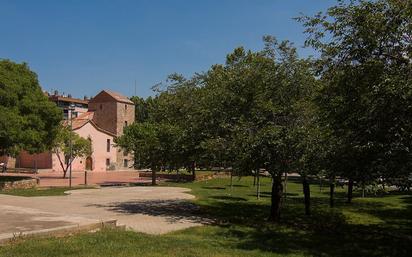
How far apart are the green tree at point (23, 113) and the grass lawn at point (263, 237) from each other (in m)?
11.4

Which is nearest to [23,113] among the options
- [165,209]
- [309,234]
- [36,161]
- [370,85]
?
[165,209]

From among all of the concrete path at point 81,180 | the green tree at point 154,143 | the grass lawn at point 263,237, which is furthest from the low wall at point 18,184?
the grass lawn at point 263,237

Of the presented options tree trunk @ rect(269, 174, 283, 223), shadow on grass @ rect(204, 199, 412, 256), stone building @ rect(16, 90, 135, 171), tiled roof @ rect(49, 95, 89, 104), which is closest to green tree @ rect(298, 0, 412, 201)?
shadow on grass @ rect(204, 199, 412, 256)

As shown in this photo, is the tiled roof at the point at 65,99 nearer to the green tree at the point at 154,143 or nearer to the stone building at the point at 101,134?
the stone building at the point at 101,134

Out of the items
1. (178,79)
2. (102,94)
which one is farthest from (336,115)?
(102,94)

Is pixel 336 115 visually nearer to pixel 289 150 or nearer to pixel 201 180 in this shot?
pixel 289 150

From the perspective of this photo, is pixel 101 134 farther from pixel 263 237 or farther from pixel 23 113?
pixel 263 237

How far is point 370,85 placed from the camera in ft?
38.2

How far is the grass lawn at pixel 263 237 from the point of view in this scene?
31.9 feet

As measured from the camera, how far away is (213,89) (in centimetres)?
1922

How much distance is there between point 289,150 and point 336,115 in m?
3.51

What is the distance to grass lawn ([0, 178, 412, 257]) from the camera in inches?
383

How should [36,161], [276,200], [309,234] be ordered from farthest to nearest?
1. [36,161]
2. [276,200]
3. [309,234]

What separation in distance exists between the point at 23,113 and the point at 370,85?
24023 millimetres
